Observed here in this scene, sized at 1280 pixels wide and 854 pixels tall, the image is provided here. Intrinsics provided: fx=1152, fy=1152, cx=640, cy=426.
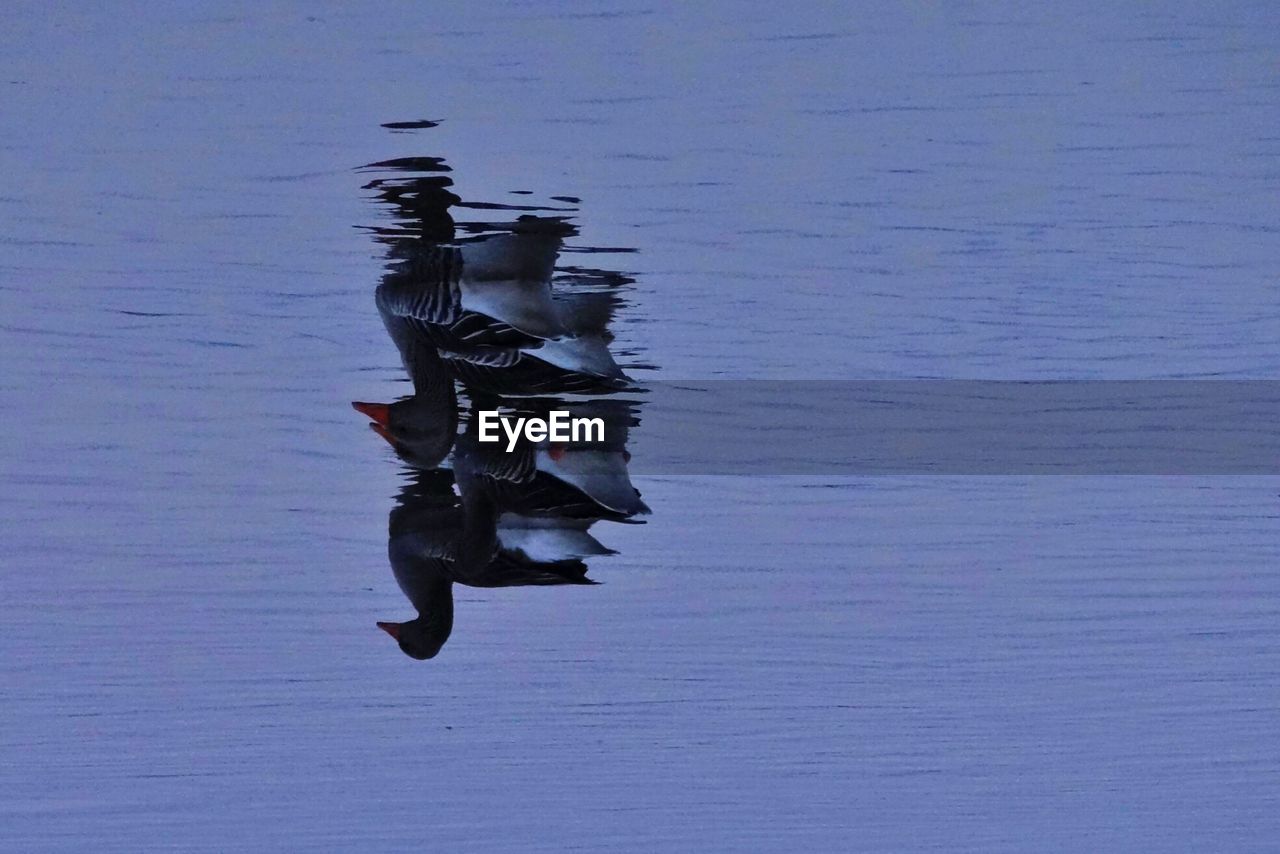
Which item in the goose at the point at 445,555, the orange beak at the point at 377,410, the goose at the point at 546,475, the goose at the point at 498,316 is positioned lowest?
the goose at the point at 445,555

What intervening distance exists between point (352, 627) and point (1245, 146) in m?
0.87

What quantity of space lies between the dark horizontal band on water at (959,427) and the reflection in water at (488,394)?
0.06 meters

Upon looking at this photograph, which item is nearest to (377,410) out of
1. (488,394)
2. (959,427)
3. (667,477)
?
(488,394)

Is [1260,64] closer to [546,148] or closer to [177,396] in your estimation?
[546,148]

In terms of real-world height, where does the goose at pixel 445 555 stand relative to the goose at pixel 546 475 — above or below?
below

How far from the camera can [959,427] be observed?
998 mm

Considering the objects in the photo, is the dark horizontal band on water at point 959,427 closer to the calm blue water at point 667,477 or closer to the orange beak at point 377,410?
the calm blue water at point 667,477

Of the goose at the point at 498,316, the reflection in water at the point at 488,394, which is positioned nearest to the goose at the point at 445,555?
the reflection in water at the point at 488,394

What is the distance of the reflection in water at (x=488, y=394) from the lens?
96cm

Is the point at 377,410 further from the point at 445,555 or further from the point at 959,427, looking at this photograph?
the point at 959,427

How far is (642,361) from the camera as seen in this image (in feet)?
3.23

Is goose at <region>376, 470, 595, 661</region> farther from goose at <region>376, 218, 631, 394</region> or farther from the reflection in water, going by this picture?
goose at <region>376, 218, 631, 394</region>

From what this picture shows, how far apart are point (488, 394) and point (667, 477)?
0.17 metres

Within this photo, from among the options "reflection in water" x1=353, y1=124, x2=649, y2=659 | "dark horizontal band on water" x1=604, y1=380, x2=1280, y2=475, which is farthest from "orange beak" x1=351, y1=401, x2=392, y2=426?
"dark horizontal band on water" x1=604, y1=380, x2=1280, y2=475
